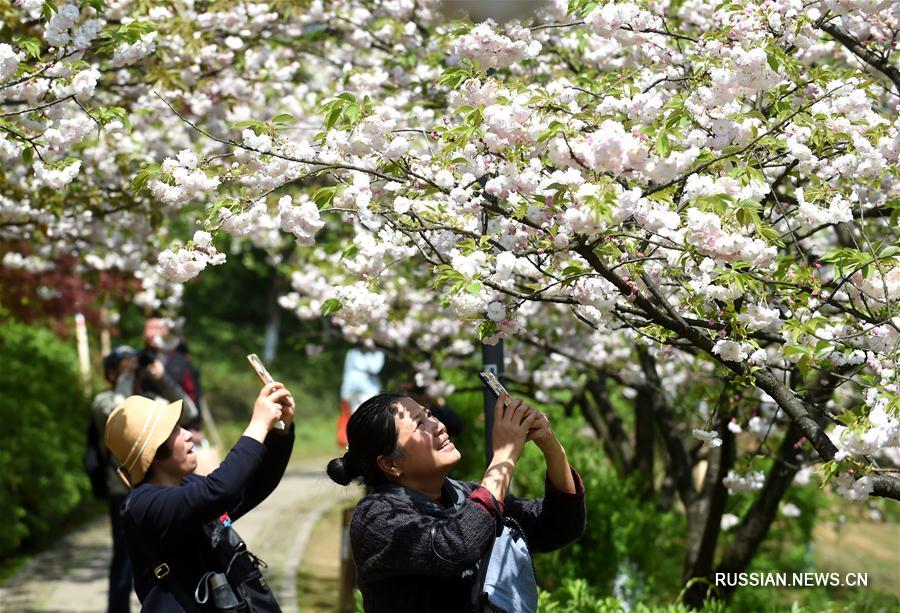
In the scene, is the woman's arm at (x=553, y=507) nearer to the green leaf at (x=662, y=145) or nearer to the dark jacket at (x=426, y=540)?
the dark jacket at (x=426, y=540)

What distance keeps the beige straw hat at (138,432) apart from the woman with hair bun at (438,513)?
0.69 metres

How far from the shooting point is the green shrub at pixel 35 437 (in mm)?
9031

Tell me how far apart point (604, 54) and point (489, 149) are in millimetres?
2062

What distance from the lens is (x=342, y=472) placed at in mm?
3154

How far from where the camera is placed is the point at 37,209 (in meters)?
6.28

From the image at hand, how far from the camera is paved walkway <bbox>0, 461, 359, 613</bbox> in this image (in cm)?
807

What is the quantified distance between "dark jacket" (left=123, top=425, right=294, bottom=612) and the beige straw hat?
3.5 inches

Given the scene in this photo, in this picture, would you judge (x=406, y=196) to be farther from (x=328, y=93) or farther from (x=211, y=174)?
(x=328, y=93)

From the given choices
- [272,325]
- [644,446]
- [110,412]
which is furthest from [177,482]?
[272,325]

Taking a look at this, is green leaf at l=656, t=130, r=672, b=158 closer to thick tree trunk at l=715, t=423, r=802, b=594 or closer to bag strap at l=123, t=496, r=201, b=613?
bag strap at l=123, t=496, r=201, b=613

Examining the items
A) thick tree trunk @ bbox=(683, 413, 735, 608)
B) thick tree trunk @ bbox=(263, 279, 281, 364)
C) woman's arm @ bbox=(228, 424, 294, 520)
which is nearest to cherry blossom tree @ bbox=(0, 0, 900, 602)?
thick tree trunk @ bbox=(683, 413, 735, 608)

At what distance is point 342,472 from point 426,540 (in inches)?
17.7

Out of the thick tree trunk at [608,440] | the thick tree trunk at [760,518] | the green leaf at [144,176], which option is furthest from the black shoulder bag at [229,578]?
the thick tree trunk at [608,440]

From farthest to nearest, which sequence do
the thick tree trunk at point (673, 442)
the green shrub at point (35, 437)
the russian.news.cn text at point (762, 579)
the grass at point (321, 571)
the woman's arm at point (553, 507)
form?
the green shrub at point (35, 437)
the grass at point (321, 571)
the thick tree trunk at point (673, 442)
the russian.news.cn text at point (762, 579)
the woman's arm at point (553, 507)
